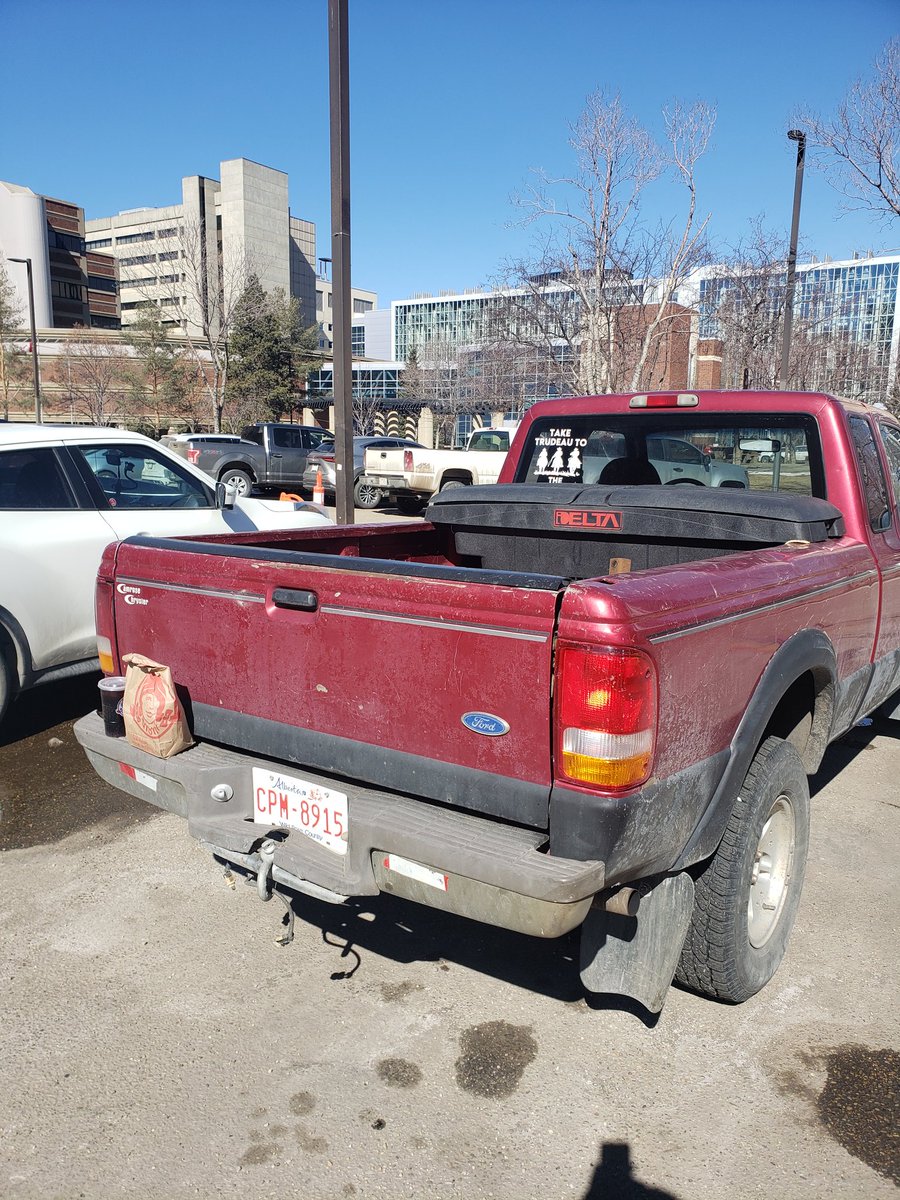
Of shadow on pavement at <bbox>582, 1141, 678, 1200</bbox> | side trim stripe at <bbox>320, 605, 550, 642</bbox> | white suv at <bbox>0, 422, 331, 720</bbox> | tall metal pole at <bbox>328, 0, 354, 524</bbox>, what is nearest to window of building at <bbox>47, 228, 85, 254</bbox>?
tall metal pole at <bbox>328, 0, 354, 524</bbox>

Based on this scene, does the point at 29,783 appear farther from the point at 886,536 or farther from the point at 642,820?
the point at 886,536

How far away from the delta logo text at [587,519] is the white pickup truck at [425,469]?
42.8ft

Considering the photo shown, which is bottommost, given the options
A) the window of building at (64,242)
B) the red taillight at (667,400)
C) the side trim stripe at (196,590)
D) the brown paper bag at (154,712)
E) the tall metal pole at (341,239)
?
the brown paper bag at (154,712)

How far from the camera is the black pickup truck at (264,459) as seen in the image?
70.6ft

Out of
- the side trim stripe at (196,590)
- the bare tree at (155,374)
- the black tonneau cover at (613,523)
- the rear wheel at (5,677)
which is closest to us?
the side trim stripe at (196,590)

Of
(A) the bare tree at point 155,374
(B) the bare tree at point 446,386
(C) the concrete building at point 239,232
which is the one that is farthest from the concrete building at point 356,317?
(A) the bare tree at point 155,374

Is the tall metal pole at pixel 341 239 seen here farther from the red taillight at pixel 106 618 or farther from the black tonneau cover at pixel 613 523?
the red taillight at pixel 106 618

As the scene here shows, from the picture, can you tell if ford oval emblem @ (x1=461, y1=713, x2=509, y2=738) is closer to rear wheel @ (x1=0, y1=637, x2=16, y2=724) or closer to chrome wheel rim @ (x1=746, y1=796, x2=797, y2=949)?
chrome wheel rim @ (x1=746, y1=796, x2=797, y2=949)

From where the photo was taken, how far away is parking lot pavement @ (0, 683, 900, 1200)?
2318 mm

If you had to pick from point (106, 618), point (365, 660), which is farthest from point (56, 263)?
point (365, 660)

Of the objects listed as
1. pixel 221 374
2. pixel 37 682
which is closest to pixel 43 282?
pixel 221 374

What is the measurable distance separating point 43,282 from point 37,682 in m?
83.9

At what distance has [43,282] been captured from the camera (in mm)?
77250

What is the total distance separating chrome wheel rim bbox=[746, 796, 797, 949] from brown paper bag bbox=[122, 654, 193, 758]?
200 centimetres
